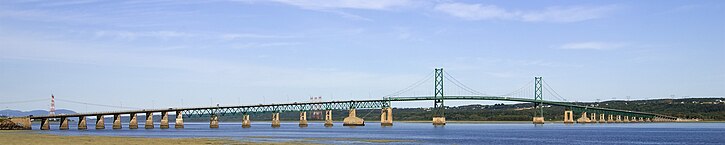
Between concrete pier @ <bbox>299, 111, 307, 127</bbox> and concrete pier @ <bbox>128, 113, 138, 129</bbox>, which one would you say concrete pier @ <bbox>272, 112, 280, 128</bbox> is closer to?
concrete pier @ <bbox>299, 111, 307, 127</bbox>

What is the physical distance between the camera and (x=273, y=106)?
634 feet

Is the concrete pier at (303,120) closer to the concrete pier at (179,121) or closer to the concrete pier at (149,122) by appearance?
the concrete pier at (179,121)

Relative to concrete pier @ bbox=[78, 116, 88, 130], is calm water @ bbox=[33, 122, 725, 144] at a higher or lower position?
lower

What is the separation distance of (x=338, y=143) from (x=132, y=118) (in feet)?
310

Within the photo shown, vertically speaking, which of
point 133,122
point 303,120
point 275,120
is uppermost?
point 133,122

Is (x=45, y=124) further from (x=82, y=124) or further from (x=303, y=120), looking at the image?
(x=303, y=120)

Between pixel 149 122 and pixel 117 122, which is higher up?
pixel 117 122

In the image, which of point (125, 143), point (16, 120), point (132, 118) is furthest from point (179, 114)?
point (125, 143)

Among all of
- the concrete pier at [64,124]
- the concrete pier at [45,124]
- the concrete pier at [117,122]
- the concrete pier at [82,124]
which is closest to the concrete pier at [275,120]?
the concrete pier at [117,122]

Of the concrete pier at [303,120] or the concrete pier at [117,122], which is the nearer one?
the concrete pier at [117,122]

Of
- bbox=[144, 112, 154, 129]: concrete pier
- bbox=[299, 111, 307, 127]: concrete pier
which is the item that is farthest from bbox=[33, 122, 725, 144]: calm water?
bbox=[299, 111, 307, 127]: concrete pier

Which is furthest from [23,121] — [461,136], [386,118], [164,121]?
[386,118]

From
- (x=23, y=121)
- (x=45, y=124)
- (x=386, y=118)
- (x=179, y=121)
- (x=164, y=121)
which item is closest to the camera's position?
(x=23, y=121)

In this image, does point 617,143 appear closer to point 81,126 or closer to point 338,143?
point 338,143
